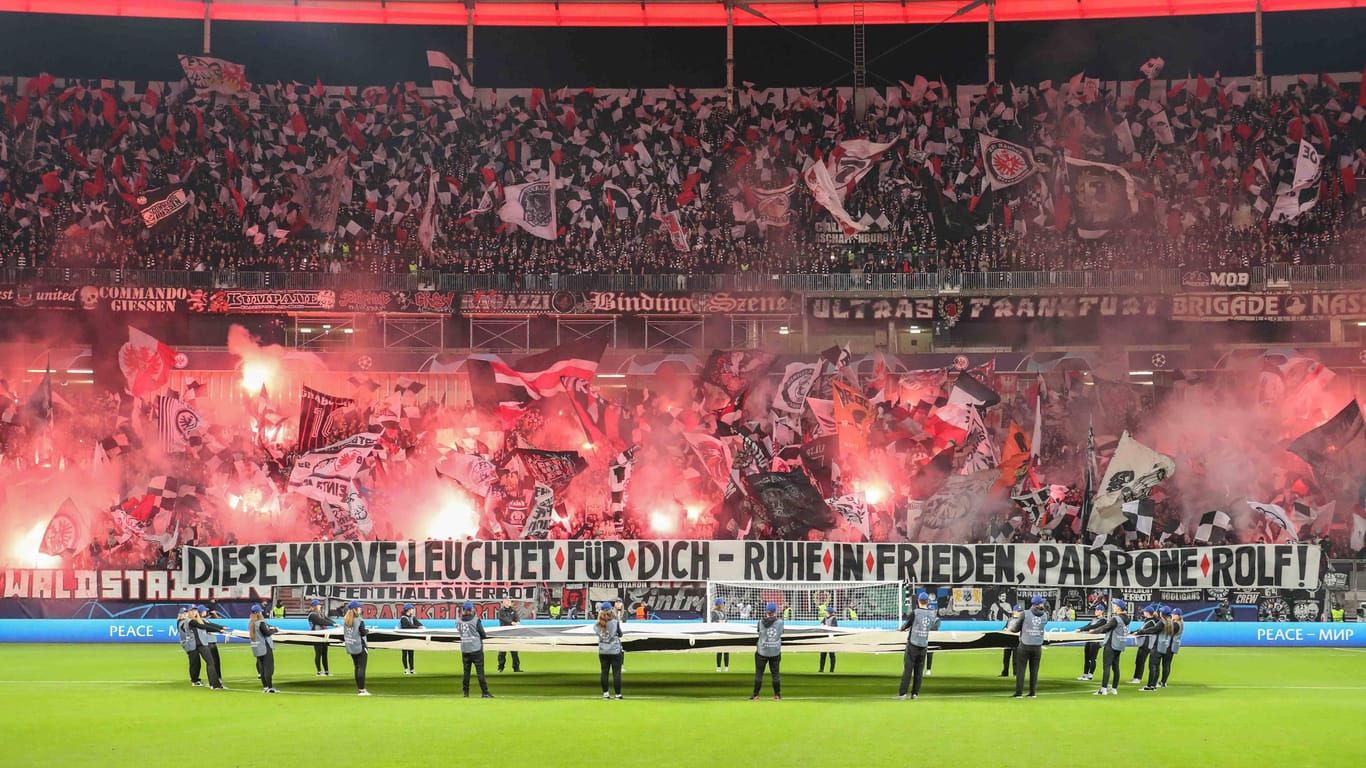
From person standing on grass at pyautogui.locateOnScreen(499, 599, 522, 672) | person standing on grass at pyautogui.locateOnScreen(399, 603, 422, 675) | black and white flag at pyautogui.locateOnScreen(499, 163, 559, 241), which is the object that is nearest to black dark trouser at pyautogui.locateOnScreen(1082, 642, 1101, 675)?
person standing on grass at pyautogui.locateOnScreen(499, 599, 522, 672)

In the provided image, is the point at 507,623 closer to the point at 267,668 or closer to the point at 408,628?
the point at 408,628

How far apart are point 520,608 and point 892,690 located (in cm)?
1784

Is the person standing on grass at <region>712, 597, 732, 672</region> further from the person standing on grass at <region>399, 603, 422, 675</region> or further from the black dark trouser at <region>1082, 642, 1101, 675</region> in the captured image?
the person standing on grass at <region>399, 603, 422, 675</region>

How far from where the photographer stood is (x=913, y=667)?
26.2 m

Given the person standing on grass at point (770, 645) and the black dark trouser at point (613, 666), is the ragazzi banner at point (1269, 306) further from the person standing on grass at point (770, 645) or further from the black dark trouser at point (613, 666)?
the black dark trouser at point (613, 666)

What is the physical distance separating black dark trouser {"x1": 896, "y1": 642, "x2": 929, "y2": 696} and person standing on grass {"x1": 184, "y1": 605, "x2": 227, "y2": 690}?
42.4ft

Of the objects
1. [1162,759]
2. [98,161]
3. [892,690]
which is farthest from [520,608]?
[1162,759]

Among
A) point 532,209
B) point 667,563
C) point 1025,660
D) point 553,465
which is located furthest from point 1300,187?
point 1025,660

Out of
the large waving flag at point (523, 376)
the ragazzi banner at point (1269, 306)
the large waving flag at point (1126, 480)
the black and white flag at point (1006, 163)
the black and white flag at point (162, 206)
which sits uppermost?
the black and white flag at point (1006, 163)

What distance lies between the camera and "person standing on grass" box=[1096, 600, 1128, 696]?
27141mm

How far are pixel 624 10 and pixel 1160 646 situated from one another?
37845 mm

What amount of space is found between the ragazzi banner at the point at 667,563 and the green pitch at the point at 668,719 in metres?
8.31

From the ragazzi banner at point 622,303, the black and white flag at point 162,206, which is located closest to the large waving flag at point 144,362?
the black and white flag at point 162,206

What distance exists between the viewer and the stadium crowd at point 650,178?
5247 centimetres
